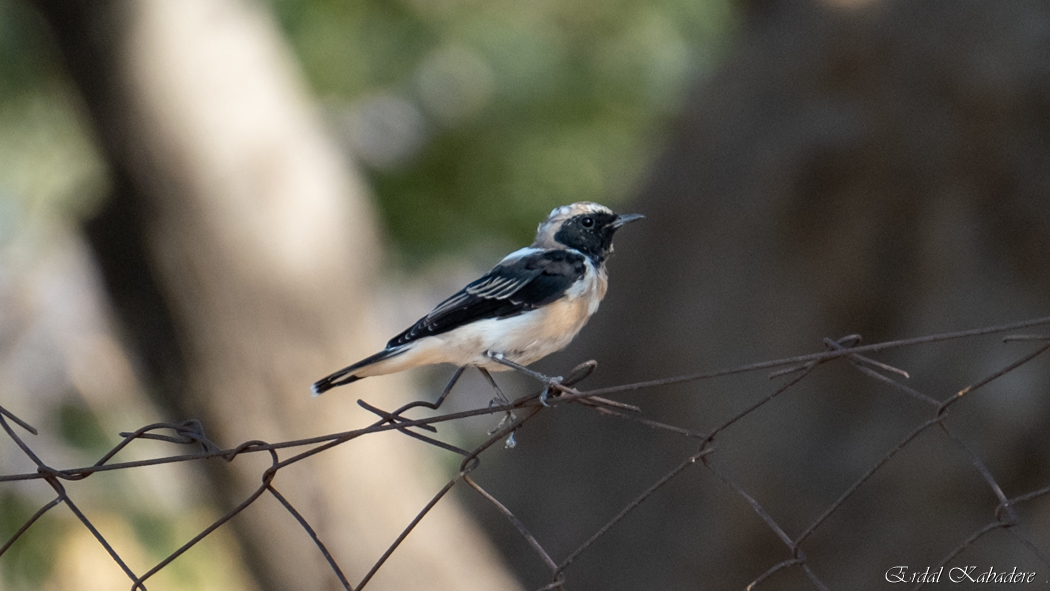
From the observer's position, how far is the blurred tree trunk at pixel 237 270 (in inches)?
185

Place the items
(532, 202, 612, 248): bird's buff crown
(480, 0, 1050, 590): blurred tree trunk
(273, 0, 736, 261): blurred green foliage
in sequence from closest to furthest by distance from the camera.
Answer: (532, 202, 612, 248): bird's buff crown → (480, 0, 1050, 590): blurred tree trunk → (273, 0, 736, 261): blurred green foliage

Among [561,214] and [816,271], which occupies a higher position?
[561,214]

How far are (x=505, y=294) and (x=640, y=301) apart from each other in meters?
3.36

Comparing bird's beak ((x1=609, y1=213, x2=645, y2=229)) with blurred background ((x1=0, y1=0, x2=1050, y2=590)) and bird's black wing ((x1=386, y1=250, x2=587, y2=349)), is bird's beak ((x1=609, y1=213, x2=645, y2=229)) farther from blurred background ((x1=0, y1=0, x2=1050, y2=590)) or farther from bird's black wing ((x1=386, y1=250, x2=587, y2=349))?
blurred background ((x1=0, y1=0, x2=1050, y2=590))

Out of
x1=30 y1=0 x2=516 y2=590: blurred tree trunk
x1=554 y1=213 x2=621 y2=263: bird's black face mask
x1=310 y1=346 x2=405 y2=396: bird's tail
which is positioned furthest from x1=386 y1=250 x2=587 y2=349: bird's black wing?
x1=30 y1=0 x2=516 y2=590: blurred tree trunk

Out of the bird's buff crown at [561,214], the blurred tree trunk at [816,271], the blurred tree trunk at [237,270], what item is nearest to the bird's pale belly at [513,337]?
the bird's buff crown at [561,214]

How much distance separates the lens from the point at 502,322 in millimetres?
2887

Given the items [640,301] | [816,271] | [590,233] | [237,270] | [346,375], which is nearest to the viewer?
[346,375]

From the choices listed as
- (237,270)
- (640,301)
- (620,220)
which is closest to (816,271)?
(640,301)

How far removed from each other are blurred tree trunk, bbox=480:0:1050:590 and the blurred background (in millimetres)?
15

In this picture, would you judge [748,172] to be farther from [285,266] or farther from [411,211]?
[411,211]

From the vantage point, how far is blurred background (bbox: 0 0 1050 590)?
4.76 metres

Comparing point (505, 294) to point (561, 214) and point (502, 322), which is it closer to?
point (502, 322)

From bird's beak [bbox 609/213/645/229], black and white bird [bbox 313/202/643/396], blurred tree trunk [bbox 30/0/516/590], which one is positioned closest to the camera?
black and white bird [bbox 313/202/643/396]
